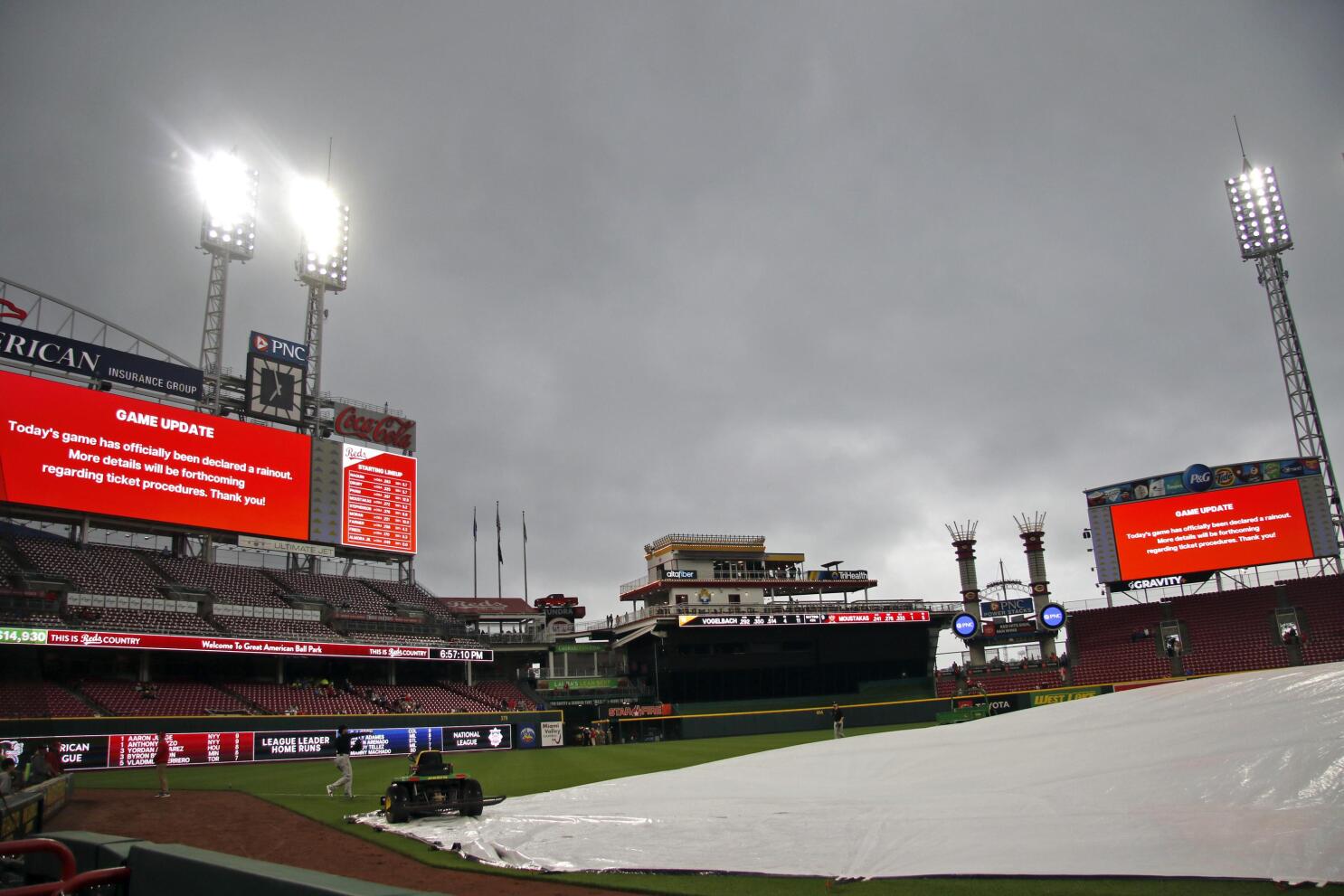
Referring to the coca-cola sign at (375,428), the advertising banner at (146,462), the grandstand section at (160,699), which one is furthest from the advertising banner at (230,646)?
the coca-cola sign at (375,428)

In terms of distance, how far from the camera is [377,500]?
50.4 m

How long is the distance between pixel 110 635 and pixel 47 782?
22395 millimetres

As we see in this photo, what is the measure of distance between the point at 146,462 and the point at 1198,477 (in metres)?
55.4

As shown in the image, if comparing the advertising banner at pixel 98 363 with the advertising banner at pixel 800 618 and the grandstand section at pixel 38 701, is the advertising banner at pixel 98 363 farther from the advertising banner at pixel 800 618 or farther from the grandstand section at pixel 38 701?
the advertising banner at pixel 800 618

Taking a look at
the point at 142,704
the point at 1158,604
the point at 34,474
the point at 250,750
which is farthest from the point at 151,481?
the point at 1158,604

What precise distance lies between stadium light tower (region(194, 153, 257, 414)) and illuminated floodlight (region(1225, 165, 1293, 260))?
195 feet

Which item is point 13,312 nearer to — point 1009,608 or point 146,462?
point 146,462

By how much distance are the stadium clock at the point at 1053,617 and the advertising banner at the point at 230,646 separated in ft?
113

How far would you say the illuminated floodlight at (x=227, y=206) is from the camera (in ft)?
158

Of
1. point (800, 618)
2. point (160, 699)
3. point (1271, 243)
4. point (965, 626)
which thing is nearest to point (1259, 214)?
point (1271, 243)

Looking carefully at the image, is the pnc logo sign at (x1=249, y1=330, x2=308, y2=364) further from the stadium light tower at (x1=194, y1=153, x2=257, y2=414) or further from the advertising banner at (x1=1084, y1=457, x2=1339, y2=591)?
the advertising banner at (x1=1084, y1=457, x2=1339, y2=591)

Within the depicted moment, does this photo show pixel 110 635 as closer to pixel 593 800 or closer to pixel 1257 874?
pixel 593 800

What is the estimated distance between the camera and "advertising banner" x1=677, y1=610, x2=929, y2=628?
191 ft

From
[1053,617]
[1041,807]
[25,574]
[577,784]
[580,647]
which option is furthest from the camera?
[580,647]
